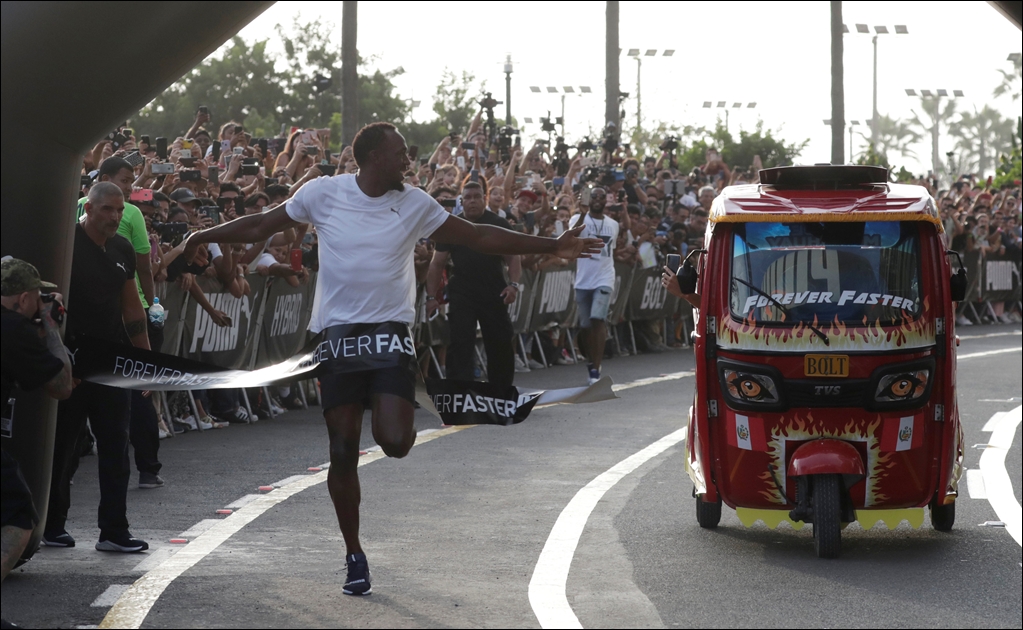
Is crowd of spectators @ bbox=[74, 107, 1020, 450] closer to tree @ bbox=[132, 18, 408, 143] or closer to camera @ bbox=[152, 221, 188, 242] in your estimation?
camera @ bbox=[152, 221, 188, 242]

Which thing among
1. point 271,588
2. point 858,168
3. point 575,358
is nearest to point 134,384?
point 271,588

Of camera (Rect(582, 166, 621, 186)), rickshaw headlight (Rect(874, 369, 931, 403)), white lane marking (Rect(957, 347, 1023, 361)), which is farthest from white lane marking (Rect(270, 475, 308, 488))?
white lane marking (Rect(957, 347, 1023, 361))

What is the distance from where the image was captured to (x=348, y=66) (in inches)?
872

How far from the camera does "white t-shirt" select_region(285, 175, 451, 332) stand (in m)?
7.29

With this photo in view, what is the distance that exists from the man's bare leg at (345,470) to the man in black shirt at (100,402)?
1.45 m

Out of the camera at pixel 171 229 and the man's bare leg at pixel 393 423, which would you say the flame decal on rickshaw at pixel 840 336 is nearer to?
the man's bare leg at pixel 393 423

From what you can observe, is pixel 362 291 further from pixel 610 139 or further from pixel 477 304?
pixel 610 139

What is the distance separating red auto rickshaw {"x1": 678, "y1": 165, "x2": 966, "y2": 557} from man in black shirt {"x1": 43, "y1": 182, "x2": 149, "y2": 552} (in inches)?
122

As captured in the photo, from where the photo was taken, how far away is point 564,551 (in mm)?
8250

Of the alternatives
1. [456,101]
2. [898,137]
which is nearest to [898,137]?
[898,137]

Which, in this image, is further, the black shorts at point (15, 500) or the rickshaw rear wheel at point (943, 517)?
the rickshaw rear wheel at point (943, 517)

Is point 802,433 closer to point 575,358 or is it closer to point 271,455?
point 271,455

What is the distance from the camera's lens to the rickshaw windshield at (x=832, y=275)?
828cm

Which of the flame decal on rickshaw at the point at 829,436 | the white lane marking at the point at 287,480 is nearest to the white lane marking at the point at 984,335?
the white lane marking at the point at 287,480
